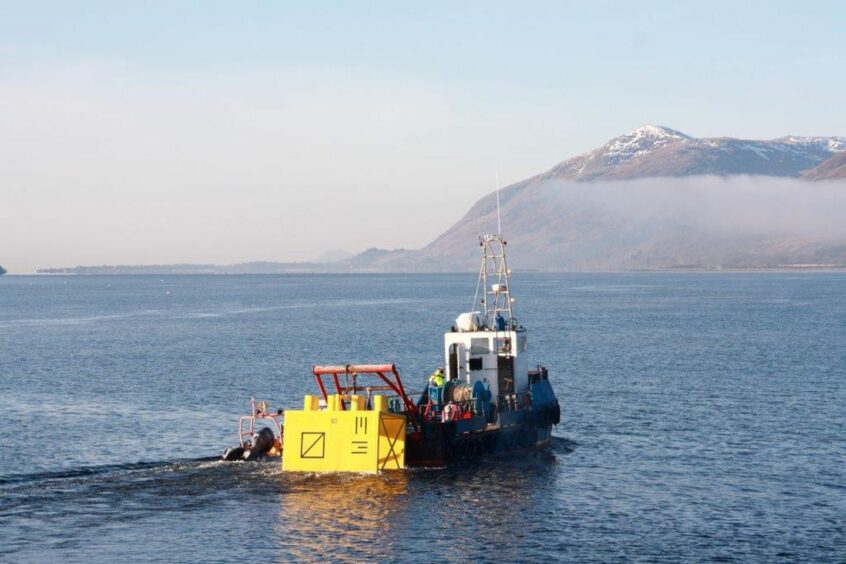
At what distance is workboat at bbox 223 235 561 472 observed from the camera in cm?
4219

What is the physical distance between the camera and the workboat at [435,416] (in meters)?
42.2

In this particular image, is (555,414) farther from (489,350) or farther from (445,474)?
(445,474)

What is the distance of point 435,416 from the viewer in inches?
1801

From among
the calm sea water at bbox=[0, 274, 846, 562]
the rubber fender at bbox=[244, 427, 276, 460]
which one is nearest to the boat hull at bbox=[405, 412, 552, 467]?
the calm sea water at bbox=[0, 274, 846, 562]

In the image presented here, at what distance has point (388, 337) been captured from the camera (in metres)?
114

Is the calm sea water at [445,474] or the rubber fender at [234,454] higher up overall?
the rubber fender at [234,454]

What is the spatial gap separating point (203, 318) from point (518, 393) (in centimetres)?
10927

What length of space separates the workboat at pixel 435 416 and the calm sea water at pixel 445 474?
2.93 feet

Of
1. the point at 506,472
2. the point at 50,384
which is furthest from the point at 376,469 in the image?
the point at 50,384

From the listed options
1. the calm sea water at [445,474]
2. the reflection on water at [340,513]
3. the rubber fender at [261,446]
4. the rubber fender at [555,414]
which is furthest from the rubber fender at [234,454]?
the rubber fender at [555,414]

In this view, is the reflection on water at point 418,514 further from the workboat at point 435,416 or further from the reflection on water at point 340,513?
the workboat at point 435,416

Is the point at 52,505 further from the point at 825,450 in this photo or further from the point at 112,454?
the point at 825,450

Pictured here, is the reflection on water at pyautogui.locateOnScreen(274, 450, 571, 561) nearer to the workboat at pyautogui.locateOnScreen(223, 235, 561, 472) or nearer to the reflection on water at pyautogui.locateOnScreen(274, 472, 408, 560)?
the reflection on water at pyautogui.locateOnScreen(274, 472, 408, 560)

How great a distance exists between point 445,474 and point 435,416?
2.76 m
